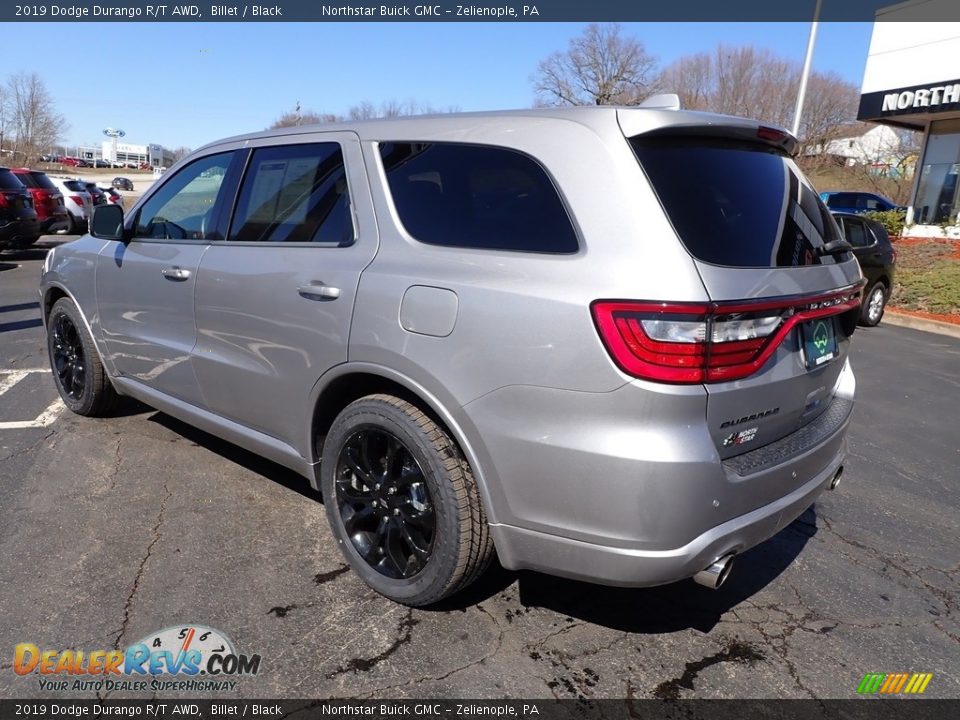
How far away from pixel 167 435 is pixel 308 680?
8.91ft

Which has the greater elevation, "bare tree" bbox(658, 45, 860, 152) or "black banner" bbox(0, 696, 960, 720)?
"bare tree" bbox(658, 45, 860, 152)

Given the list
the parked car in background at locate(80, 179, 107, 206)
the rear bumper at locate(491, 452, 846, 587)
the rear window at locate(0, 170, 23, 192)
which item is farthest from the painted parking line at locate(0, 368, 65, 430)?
the parked car in background at locate(80, 179, 107, 206)

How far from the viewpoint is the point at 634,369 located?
2072 millimetres

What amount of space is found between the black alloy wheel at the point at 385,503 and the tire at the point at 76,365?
8.22ft

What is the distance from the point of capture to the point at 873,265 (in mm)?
10359

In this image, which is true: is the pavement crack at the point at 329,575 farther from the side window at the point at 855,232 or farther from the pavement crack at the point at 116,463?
the side window at the point at 855,232

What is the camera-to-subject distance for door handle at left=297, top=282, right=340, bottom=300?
280 centimetres

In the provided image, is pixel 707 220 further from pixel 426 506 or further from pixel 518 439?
pixel 426 506

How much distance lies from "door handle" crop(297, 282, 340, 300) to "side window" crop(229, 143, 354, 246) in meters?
0.20

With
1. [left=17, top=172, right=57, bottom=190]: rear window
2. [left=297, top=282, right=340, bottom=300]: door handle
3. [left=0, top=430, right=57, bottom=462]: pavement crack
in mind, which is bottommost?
[left=0, top=430, right=57, bottom=462]: pavement crack

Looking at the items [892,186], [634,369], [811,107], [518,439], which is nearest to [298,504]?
[518,439]

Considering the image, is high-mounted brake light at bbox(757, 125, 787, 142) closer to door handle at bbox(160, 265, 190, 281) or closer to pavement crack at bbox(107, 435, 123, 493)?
door handle at bbox(160, 265, 190, 281)

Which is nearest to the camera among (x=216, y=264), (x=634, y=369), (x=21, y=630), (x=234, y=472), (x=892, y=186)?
(x=634, y=369)

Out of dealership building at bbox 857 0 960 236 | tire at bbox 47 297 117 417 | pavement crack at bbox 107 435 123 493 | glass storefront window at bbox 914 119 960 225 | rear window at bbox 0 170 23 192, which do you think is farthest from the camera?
glass storefront window at bbox 914 119 960 225
